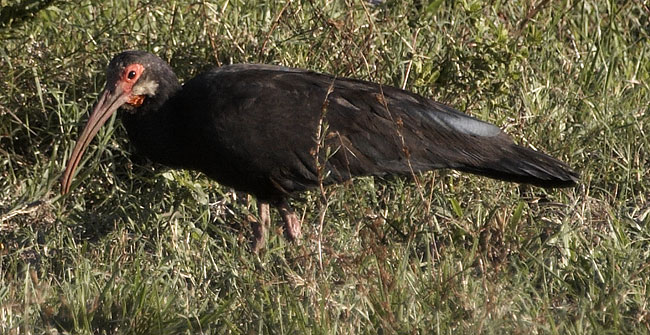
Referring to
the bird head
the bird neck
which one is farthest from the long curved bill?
the bird neck

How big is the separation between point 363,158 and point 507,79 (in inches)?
39.1

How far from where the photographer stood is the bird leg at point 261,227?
543 centimetres

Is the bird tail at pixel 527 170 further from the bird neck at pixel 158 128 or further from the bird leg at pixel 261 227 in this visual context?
the bird neck at pixel 158 128

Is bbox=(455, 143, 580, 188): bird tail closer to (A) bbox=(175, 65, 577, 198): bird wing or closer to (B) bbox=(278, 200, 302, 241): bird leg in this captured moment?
(A) bbox=(175, 65, 577, 198): bird wing

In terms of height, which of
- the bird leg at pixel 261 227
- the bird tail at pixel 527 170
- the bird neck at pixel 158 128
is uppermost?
the bird tail at pixel 527 170

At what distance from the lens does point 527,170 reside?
5.57 meters

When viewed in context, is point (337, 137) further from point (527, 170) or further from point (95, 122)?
point (95, 122)

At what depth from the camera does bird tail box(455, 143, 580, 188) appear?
18.3 ft

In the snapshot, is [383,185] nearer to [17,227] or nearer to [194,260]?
[194,260]

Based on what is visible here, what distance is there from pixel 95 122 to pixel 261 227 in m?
0.88

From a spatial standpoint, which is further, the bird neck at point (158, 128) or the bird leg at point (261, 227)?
the bird neck at point (158, 128)

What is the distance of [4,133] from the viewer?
20.0 feet

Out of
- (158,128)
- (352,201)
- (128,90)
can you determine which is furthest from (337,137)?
(128,90)

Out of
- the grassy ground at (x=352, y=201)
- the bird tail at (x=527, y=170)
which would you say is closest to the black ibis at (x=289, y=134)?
the bird tail at (x=527, y=170)
